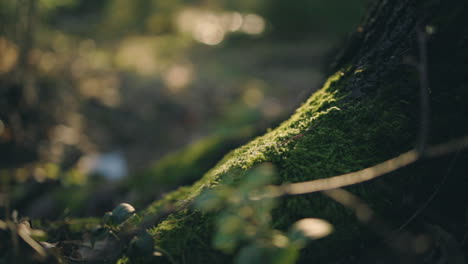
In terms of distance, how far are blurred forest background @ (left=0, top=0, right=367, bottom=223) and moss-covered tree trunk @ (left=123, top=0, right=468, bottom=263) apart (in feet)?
1.85

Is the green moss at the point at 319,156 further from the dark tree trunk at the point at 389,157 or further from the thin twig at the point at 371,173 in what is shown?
the thin twig at the point at 371,173

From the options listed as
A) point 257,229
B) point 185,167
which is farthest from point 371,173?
point 185,167

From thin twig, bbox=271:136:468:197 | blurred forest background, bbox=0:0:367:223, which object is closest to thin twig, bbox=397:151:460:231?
thin twig, bbox=271:136:468:197

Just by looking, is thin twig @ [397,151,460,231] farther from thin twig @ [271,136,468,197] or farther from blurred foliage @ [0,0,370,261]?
blurred foliage @ [0,0,370,261]

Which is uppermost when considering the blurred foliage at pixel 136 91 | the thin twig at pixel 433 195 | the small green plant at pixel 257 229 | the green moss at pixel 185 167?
the blurred foliage at pixel 136 91

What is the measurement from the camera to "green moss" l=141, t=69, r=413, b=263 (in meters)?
1.09

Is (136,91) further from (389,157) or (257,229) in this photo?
(257,229)

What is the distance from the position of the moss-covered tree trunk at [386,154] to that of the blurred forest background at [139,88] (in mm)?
563

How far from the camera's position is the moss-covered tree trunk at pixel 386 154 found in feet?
3.53

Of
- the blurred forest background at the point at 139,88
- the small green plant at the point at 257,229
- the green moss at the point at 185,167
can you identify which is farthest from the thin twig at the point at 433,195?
the green moss at the point at 185,167

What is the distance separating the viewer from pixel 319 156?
4.00 feet

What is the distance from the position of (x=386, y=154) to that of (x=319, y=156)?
27 centimetres

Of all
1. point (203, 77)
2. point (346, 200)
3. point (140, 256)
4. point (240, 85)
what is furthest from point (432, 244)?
point (203, 77)

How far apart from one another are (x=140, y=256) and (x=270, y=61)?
10020 mm
